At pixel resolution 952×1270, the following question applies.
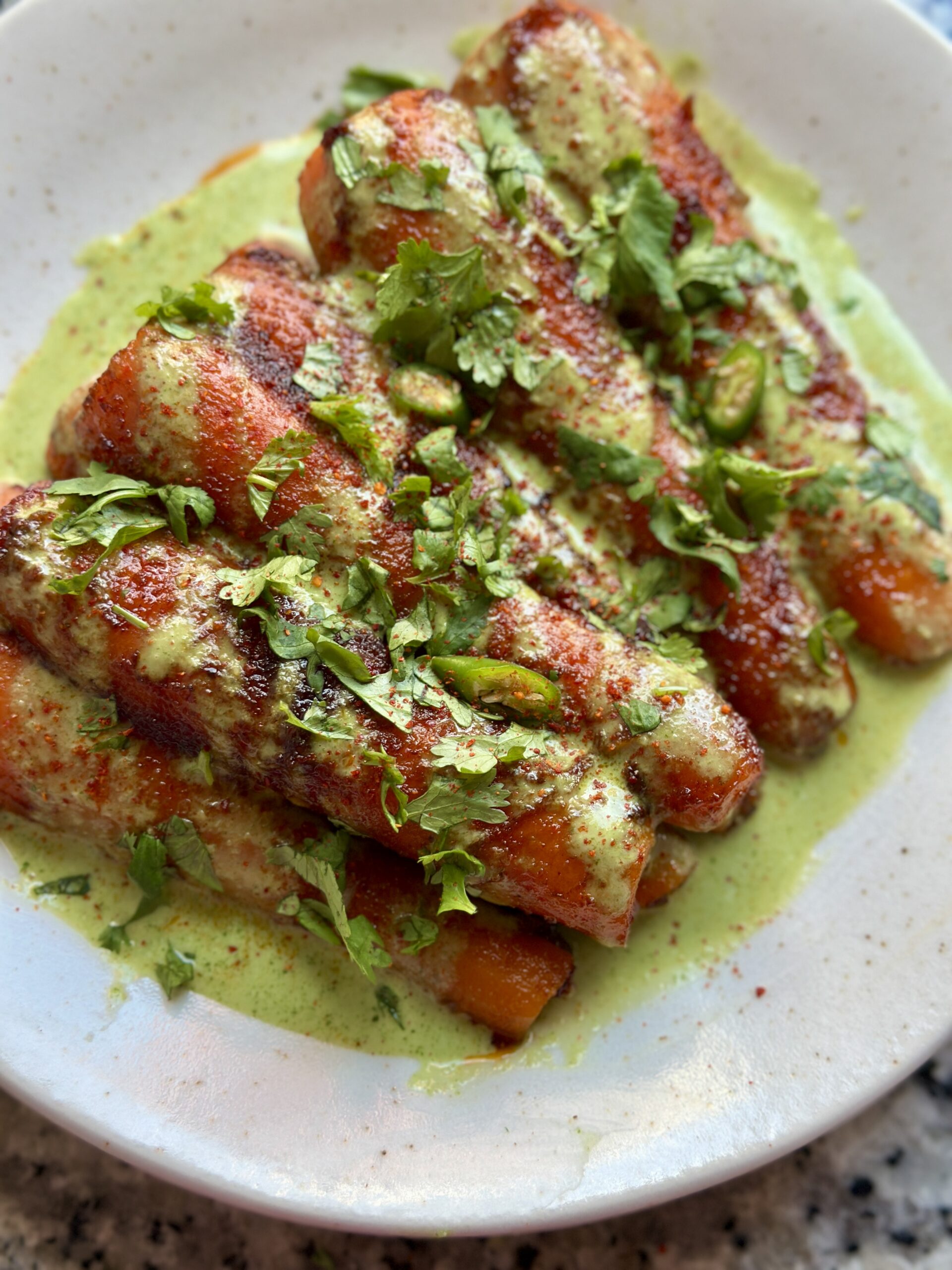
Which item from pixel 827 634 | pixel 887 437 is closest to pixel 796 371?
pixel 887 437

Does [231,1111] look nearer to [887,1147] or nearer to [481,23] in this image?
[887,1147]

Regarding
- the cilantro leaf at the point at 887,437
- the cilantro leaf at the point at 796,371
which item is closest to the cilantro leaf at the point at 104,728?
the cilantro leaf at the point at 796,371

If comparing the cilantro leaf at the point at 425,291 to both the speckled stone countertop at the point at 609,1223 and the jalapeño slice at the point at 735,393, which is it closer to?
the jalapeño slice at the point at 735,393

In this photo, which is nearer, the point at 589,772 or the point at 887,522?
the point at 589,772

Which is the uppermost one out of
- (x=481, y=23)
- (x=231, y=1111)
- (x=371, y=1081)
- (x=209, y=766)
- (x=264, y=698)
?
(x=481, y=23)

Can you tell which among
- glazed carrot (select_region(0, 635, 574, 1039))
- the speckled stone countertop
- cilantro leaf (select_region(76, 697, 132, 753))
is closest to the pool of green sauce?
glazed carrot (select_region(0, 635, 574, 1039))

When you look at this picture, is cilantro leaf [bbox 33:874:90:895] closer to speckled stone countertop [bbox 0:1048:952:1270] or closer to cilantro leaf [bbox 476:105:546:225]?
speckled stone countertop [bbox 0:1048:952:1270]

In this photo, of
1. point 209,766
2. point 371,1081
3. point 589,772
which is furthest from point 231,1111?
point 589,772
